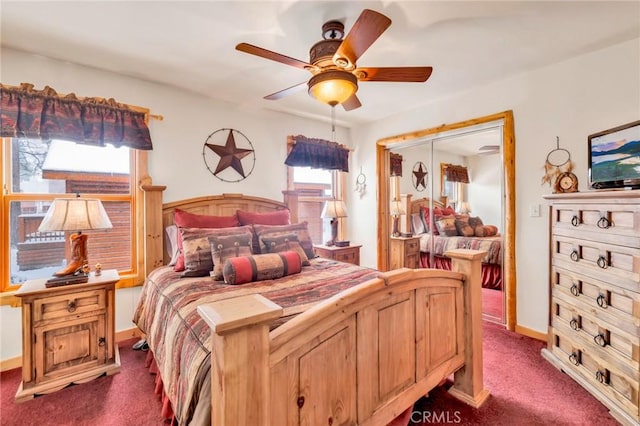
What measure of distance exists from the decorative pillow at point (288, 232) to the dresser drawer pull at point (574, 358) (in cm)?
209

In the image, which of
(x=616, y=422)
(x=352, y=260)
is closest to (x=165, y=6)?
(x=352, y=260)

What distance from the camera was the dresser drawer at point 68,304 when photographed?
6.16 ft

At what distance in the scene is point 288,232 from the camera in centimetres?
265

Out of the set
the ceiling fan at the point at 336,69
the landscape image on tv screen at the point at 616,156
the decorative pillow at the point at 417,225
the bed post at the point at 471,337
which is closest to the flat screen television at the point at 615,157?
the landscape image on tv screen at the point at 616,156

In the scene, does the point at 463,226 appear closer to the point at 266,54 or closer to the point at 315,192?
the point at 315,192

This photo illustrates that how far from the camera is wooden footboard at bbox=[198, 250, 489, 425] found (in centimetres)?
80

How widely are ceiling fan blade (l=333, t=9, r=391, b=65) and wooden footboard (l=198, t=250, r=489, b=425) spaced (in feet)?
4.01

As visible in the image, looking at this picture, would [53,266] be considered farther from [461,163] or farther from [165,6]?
[461,163]

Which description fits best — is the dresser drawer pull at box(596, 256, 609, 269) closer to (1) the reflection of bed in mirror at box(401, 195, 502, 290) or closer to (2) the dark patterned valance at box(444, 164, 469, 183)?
(1) the reflection of bed in mirror at box(401, 195, 502, 290)

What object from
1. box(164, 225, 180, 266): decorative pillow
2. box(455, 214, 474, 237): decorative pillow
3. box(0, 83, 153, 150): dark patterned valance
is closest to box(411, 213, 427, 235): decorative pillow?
box(455, 214, 474, 237): decorative pillow

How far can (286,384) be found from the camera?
992 mm

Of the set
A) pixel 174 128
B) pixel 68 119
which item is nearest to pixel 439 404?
pixel 174 128

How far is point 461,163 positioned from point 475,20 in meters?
1.72

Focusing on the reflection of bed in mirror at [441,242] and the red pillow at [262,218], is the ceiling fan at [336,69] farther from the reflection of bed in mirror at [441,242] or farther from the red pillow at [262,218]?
the reflection of bed in mirror at [441,242]
